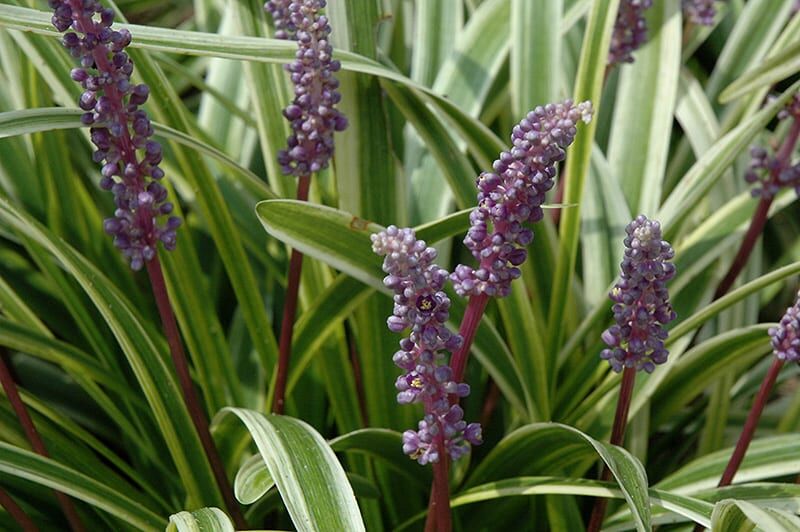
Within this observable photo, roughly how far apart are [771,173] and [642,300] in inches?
24.6

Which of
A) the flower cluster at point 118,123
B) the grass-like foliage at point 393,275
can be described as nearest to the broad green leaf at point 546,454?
the grass-like foliage at point 393,275

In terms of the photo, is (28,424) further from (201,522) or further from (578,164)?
(578,164)

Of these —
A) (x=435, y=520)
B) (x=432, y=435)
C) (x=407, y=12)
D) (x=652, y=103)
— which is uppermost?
(x=407, y=12)

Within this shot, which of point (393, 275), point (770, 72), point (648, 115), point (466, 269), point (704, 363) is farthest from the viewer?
point (648, 115)

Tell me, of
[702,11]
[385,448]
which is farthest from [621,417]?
[702,11]

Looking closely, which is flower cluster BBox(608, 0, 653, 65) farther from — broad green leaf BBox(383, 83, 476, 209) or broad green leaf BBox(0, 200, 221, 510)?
broad green leaf BBox(0, 200, 221, 510)

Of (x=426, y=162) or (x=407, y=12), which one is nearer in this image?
(x=426, y=162)

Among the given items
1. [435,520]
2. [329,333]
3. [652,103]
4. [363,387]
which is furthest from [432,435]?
[652,103]

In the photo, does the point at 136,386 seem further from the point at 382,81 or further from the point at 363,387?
the point at 382,81

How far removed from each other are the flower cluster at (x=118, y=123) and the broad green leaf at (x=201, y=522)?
30 cm

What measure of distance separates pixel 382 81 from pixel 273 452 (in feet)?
2.05

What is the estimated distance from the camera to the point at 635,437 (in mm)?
1612

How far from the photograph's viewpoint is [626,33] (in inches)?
66.2

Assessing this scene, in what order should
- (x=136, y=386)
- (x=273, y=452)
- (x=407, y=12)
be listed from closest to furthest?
(x=273, y=452), (x=136, y=386), (x=407, y=12)
